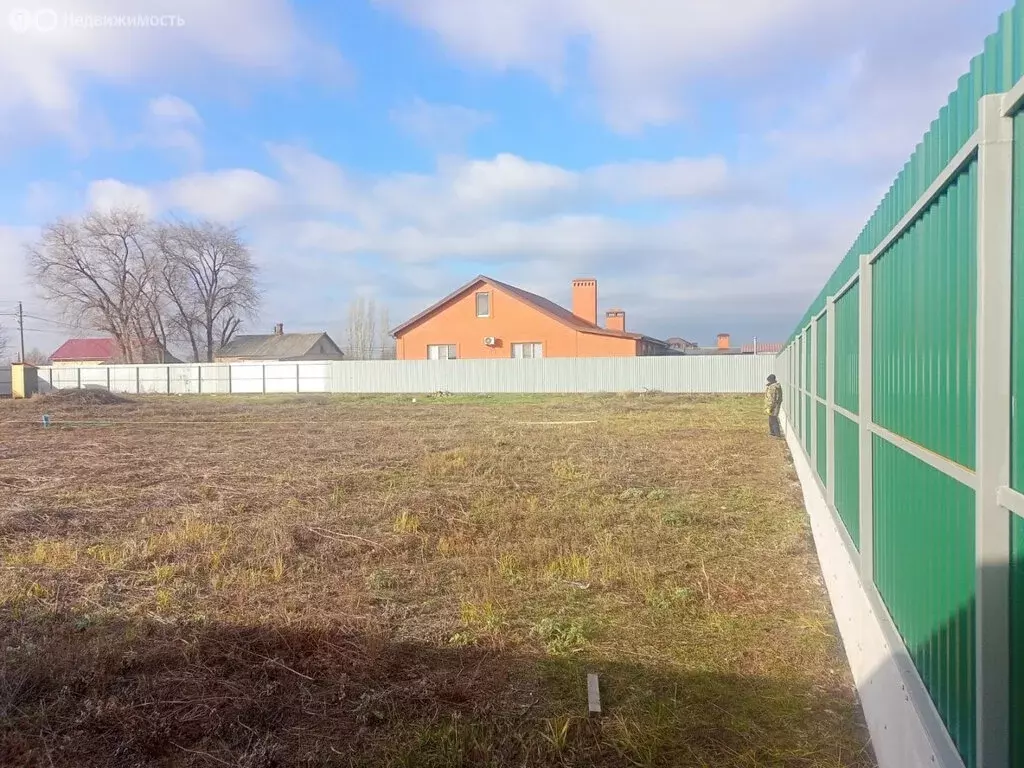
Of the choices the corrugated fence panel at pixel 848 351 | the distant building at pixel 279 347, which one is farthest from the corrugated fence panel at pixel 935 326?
the distant building at pixel 279 347

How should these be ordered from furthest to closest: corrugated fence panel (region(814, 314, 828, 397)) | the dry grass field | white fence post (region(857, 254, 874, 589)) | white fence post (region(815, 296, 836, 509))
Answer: corrugated fence panel (region(814, 314, 828, 397)) → white fence post (region(815, 296, 836, 509)) → white fence post (region(857, 254, 874, 589)) → the dry grass field

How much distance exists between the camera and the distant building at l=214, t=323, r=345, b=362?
64.8 metres

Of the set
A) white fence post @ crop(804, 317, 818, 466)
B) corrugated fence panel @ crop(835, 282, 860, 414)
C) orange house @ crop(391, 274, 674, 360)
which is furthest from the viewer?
orange house @ crop(391, 274, 674, 360)

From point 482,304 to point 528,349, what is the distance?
362 cm

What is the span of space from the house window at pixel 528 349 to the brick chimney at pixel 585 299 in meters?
7.55

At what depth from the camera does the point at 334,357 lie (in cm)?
7094

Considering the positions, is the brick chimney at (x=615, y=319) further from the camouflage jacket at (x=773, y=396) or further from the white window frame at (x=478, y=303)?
the camouflage jacket at (x=773, y=396)

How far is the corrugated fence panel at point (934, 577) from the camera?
2250mm

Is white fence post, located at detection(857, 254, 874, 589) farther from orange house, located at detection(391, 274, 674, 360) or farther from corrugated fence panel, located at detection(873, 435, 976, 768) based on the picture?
orange house, located at detection(391, 274, 674, 360)

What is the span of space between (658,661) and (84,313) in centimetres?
5944

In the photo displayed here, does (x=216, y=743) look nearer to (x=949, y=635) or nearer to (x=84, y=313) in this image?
(x=949, y=635)

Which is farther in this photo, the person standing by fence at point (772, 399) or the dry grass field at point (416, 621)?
the person standing by fence at point (772, 399)

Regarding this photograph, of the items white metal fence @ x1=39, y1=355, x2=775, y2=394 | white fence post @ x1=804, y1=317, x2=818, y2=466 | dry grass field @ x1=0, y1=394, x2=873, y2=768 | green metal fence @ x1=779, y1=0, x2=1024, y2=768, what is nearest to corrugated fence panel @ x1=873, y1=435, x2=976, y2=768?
green metal fence @ x1=779, y1=0, x2=1024, y2=768

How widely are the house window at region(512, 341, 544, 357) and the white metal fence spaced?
3.86 meters
